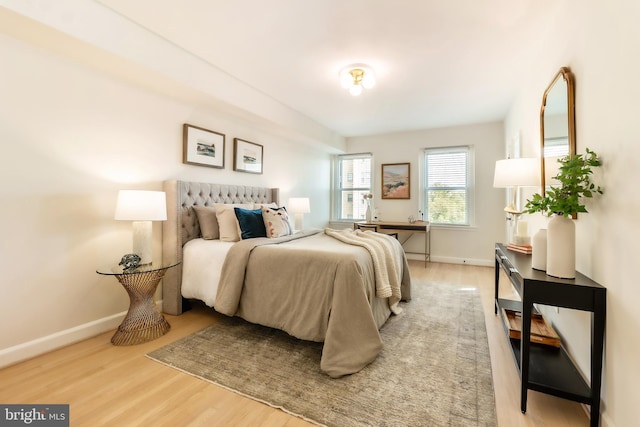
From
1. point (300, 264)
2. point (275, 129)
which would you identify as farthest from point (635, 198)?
point (275, 129)

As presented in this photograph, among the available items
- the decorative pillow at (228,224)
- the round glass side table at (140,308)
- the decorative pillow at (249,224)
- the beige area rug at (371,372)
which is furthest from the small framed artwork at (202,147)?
the beige area rug at (371,372)

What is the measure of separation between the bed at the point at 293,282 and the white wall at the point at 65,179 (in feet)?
1.16

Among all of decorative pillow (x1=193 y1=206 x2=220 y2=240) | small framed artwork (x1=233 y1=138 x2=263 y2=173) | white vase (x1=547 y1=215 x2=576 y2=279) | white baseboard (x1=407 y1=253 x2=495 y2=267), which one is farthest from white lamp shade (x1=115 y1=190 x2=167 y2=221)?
white baseboard (x1=407 y1=253 x2=495 y2=267)

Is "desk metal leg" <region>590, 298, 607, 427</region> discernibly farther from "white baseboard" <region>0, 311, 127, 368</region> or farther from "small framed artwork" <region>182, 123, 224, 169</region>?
"small framed artwork" <region>182, 123, 224, 169</region>

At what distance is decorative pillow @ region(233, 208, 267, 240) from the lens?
2.93 meters

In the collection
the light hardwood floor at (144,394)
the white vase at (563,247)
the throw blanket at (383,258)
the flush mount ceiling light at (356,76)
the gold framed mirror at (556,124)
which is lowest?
the light hardwood floor at (144,394)

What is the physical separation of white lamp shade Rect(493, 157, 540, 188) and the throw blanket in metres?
1.11

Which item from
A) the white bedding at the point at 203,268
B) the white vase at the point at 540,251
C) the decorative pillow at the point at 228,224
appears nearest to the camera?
the white vase at the point at 540,251

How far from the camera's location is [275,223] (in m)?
3.12

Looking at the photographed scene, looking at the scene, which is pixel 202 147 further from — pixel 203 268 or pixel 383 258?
pixel 383 258

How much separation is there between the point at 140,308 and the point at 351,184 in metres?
4.61

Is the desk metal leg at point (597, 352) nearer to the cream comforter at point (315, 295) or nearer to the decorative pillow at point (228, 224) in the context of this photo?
the cream comforter at point (315, 295)

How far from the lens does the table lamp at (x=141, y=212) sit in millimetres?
2301

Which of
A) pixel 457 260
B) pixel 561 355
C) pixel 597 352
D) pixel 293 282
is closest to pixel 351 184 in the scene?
pixel 457 260
